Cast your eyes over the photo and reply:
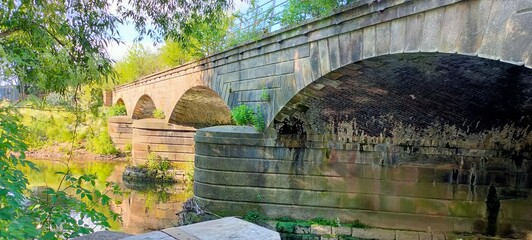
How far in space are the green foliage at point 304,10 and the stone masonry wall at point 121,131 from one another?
20.5 meters

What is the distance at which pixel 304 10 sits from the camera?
790 centimetres

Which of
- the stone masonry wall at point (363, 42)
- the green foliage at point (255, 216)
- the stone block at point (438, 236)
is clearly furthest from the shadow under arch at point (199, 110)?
the stone block at point (438, 236)

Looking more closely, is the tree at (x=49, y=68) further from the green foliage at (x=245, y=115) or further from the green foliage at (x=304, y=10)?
the green foliage at (x=245, y=115)

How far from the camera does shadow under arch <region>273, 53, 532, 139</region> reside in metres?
5.77

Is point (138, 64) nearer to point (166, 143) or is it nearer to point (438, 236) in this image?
point (166, 143)

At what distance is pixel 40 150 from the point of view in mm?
27938

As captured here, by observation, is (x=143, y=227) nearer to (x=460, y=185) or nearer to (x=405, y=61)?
(x=460, y=185)

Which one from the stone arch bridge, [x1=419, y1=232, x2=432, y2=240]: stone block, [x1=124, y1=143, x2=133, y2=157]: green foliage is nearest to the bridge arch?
[x1=124, y1=143, x2=133, y2=157]: green foliage

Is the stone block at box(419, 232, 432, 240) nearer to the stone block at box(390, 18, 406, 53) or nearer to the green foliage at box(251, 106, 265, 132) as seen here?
the green foliage at box(251, 106, 265, 132)

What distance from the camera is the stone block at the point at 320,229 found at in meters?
8.72

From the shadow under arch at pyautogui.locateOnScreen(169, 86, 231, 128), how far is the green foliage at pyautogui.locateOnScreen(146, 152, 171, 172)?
1857 mm

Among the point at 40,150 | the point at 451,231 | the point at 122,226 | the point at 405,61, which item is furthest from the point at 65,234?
the point at 40,150

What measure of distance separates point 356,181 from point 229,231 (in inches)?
277

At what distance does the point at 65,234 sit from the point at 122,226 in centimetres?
894
